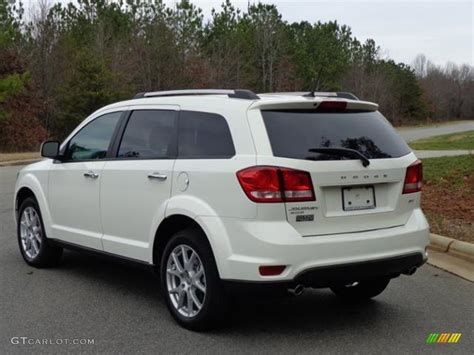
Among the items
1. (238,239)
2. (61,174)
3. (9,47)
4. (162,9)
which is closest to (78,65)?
(9,47)

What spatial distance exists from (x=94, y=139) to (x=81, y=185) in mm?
466

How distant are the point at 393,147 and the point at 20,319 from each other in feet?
10.7

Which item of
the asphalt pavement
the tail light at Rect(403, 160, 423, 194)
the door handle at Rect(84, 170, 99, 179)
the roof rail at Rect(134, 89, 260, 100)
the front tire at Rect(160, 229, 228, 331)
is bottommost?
the asphalt pavement

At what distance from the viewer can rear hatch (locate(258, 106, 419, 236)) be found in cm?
434

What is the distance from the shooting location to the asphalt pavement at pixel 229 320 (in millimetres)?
4422

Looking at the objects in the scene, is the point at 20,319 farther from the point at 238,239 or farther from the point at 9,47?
the point at 9,47

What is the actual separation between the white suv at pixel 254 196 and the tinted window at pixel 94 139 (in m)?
0.15

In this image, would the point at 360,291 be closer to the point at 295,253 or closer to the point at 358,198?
the point at 358,198

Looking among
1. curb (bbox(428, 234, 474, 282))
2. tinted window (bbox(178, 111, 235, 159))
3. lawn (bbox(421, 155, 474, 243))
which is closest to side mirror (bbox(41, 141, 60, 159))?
tinted window (bbox(178, 111, 235, 159))

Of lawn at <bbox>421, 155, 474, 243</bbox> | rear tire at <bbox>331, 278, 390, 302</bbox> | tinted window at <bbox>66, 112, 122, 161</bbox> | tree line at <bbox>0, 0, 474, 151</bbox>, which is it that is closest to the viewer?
rear tire at <bbox>331, 278, 390, 302</bbox>

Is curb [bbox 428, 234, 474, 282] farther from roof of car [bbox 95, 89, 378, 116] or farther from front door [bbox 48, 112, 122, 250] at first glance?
front door [bbox 48, 112, 122, 250]

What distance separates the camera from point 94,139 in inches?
239

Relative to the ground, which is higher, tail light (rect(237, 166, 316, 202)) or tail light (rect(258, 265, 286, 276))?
tail light (rect(237, 166, 316, 202))

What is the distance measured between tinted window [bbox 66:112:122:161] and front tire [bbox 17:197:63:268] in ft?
2.94
